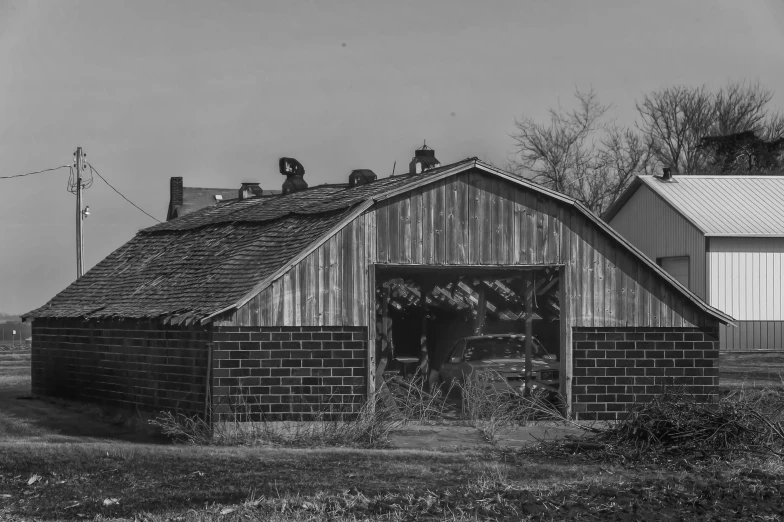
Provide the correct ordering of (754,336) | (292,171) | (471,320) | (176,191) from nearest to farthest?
(471,320) → (292,171) → (754,336) → (176,191)

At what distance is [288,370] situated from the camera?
65.4 feet

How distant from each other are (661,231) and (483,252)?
26.4 meters

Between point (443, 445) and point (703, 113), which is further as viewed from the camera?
point (703, 113)

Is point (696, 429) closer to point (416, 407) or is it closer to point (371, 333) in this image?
point (371, 333)

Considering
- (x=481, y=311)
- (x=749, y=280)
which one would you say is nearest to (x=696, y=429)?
(x=481, y=311)

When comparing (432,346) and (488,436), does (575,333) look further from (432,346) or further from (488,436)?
(432,346)

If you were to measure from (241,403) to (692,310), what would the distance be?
345 inches

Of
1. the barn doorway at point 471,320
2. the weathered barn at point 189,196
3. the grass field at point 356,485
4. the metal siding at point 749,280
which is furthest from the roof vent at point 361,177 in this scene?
the weathered barn at point 189,196

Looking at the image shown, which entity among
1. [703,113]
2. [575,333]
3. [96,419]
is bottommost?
[96,419]

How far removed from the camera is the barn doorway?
75.2 ft

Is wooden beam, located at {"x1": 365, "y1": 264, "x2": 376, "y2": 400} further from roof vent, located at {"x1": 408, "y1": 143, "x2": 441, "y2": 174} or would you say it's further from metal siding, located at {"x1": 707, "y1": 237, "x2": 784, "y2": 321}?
metal siding, located at {"x1": 707, "y1": 237, "x2": 784, "y2": 321}

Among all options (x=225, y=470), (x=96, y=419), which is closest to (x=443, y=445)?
(x=225, y=470)

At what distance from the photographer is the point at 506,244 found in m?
21.8

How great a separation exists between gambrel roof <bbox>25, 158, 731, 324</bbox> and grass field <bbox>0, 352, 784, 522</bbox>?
11.2 feet
